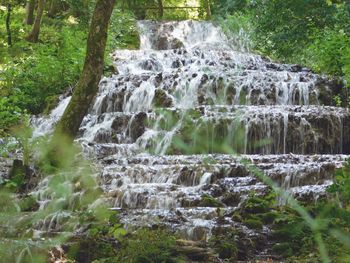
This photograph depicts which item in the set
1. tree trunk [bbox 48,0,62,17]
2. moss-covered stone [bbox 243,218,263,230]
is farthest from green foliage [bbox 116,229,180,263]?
tree trunk [bbox 48,0,62,17]

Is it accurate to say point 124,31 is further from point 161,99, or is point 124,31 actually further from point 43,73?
point 161,99

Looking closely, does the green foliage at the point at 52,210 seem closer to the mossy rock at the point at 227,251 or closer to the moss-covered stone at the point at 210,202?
the mossy rock at the point at 227,251

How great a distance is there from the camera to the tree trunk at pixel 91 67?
659cm

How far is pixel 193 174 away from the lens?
7641 mm

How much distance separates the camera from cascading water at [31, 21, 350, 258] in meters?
6.34

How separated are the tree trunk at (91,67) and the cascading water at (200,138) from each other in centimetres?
125

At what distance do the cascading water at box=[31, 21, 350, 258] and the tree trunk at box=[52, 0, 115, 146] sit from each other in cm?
125

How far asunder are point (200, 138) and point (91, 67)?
5.73 meters

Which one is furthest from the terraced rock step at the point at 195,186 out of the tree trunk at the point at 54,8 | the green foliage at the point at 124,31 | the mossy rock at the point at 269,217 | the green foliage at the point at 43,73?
the tree trunk at the point at 54,8

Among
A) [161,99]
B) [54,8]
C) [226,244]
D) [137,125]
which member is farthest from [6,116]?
[54,8]

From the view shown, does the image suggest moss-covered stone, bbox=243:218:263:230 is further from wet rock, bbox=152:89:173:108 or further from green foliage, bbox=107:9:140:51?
green foliage, bbox=107:9:140:51

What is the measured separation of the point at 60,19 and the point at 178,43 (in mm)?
5809

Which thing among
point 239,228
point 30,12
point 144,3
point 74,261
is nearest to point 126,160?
point 239,228

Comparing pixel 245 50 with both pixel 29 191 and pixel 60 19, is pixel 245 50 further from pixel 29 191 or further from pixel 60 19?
pixel 29 191
